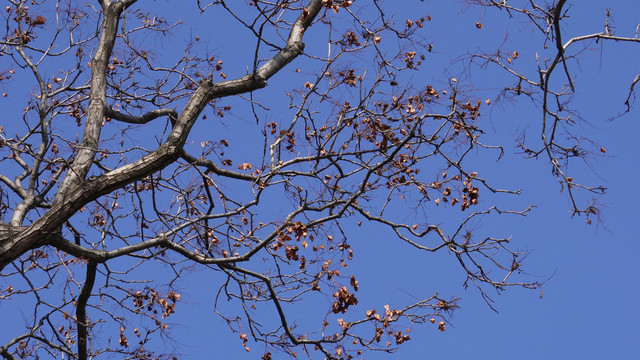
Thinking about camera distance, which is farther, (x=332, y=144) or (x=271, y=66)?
(x=271, y=66)

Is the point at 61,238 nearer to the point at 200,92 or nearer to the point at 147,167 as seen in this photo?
the point at 147,167

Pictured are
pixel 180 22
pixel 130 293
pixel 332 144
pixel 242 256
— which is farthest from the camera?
pixel 180 22

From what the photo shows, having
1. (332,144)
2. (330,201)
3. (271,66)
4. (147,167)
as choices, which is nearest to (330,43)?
(271,66)

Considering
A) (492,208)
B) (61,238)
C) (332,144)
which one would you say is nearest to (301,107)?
(332,144)

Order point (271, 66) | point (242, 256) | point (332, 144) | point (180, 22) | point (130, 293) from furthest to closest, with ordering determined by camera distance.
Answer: point (180, 22) → point (130, 293) → point (271, 66) → point (332, 144) → point (242, 256)

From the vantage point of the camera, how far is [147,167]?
21.4 feet

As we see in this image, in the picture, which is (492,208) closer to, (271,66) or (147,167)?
(271,66)

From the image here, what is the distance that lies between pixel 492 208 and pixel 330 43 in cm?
246

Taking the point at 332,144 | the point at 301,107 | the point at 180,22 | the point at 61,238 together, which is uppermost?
the point at 180,22

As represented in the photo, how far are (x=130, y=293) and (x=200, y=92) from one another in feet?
8.34

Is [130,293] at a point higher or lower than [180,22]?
lower

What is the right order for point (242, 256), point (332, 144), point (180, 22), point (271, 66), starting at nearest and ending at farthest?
1. point (242, 256)
2. point (332, 144)
3. point (271, 66)
4. point (180, 22)

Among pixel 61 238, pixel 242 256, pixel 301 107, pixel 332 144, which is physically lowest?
pixel 242 256

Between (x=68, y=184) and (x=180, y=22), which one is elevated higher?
(x=180, y=22)
